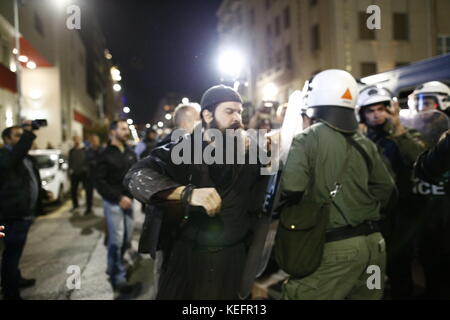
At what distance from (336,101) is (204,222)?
124cm

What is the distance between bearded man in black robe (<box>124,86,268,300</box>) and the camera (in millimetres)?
2482

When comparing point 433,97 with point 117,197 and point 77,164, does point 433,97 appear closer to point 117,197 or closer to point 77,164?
point 117,197

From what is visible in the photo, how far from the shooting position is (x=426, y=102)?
3582 mm

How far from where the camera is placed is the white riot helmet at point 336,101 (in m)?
2.45

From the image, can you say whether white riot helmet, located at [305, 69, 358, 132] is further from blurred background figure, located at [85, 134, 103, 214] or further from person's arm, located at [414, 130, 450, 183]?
blurred background figure, located at [85, 134, 103, 214]

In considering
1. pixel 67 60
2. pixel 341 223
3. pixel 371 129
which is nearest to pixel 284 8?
pixel 67 60

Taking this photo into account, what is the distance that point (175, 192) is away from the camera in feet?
7.10

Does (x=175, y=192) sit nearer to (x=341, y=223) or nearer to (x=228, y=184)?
(x=228, y=184)

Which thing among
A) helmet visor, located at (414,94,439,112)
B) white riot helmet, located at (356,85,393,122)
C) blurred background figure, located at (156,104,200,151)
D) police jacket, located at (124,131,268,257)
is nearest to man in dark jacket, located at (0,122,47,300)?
blurred background figure, located at (156,104,200,151)

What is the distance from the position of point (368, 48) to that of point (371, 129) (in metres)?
18.6

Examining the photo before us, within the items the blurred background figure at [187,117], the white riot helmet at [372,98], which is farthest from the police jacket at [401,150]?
the blurred background figure at [187,117]

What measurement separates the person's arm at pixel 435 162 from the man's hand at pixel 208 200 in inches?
60.0

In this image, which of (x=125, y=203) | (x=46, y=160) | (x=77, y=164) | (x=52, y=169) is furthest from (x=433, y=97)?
(x=46, y=160)

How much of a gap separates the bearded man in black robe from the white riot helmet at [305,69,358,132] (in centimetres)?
58
